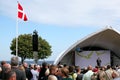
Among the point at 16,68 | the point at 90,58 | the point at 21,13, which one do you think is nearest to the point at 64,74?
the point at 16,68

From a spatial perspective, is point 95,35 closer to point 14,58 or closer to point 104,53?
point 104,53

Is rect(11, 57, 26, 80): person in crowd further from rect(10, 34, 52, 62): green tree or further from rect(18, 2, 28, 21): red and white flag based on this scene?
rect(10, 34, 52, 62): green tree

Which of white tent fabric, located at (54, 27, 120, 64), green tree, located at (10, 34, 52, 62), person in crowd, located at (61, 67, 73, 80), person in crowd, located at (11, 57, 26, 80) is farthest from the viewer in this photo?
green tree, located at (10, 34, 52, 62)

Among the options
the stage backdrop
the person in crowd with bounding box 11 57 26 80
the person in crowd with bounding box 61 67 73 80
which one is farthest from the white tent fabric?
the person in crowd with bounding box 11 57 26 80

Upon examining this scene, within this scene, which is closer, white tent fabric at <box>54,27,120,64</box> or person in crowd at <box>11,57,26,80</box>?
person in crowd at <box>11,57,26,80</box>

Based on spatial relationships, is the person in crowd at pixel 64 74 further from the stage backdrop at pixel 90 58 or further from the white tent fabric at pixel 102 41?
the stage backdrop at pixel 90 58

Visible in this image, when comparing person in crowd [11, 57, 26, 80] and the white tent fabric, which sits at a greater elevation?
the white tent fabric

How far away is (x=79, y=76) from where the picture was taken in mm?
14391

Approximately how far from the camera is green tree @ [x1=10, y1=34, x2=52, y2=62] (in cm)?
7094

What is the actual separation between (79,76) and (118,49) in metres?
35.8

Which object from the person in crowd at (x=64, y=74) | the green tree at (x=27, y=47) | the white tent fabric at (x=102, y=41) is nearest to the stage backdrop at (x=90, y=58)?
the white tent fabric at (x=102, y=41)

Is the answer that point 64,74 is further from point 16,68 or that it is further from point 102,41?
point 102,41

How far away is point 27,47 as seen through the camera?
71562 mm

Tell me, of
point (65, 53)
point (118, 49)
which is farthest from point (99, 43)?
point (65, 53)
